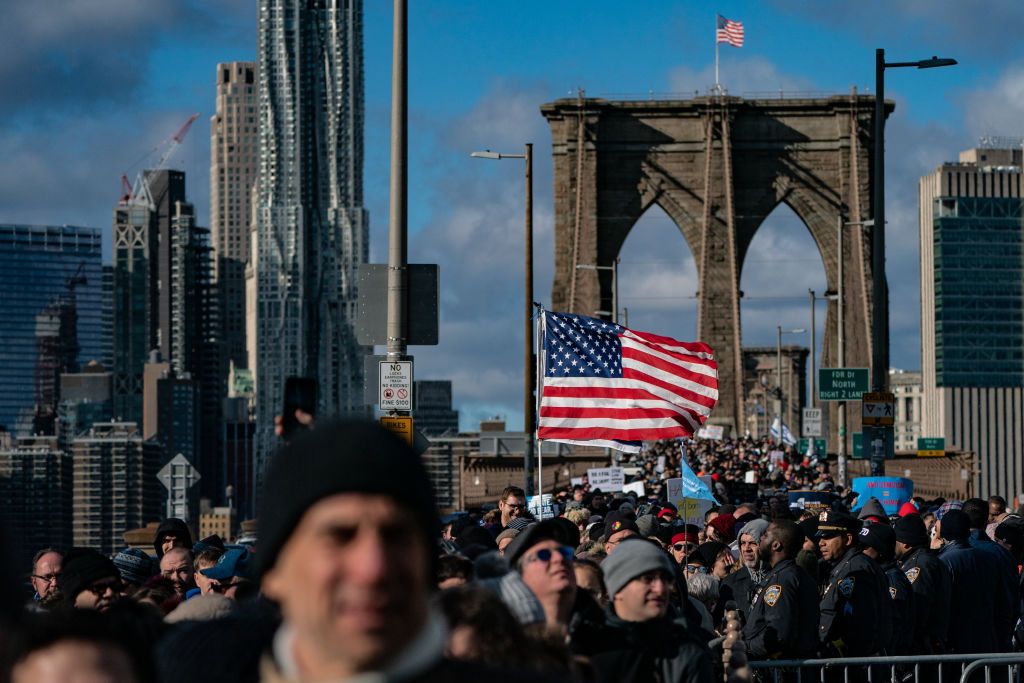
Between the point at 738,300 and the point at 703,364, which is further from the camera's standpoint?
the point at 738,300

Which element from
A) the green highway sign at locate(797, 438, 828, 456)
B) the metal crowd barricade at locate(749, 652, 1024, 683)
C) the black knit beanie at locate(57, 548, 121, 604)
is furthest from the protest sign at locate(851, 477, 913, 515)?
the green highway sign at locate(797, 438, 828, 456)

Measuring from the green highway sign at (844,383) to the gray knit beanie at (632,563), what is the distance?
67.1ft

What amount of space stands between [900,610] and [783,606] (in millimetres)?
2021

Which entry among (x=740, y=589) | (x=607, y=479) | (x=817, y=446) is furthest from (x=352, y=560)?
(x=817, y=446)

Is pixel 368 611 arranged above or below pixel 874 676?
above

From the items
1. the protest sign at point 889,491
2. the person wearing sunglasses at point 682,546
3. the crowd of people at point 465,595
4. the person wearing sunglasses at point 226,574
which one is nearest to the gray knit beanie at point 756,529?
the crowd of people at point 465,595

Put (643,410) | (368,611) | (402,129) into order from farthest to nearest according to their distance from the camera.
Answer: (643,410)
(402,129)
(368,611)

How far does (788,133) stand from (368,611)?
78.6 m

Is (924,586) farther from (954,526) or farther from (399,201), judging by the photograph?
(399,201)

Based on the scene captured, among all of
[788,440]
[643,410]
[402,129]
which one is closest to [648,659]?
[402,129]

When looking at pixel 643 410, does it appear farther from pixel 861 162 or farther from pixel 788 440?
pixel 861 162

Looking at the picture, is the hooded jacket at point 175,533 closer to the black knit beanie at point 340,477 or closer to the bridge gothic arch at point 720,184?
the black knit beanie at point 340,477

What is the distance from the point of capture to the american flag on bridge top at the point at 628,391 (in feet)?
62.8

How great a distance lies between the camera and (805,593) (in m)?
10.3
